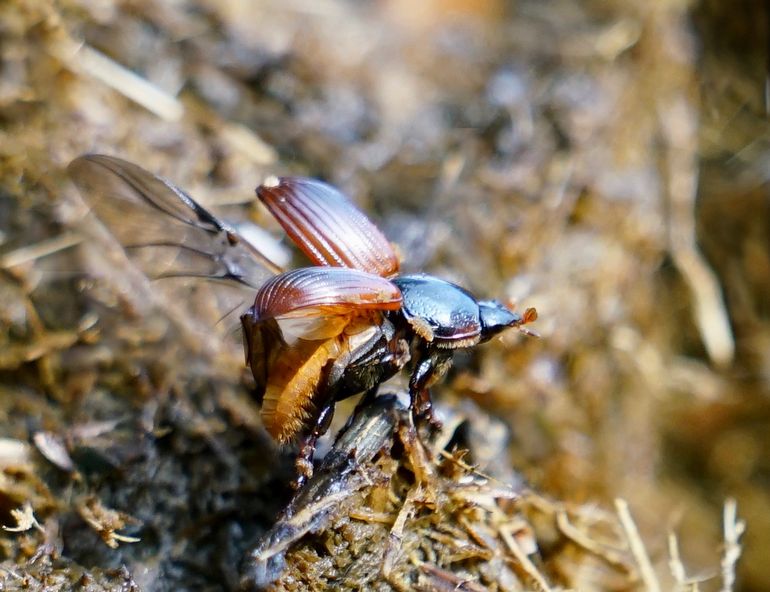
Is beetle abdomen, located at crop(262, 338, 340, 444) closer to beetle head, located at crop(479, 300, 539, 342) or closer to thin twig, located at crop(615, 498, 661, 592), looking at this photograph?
beetle head, located at crop(479, 300, 539, 342)

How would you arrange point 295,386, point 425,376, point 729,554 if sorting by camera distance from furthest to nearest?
point 729,554 < point 425,376 < point 295,386

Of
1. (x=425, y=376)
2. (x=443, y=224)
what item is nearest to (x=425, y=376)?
(x=425, y=376)

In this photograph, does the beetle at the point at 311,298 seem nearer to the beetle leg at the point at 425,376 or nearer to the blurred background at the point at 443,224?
the beetle leg at the point at 425,376

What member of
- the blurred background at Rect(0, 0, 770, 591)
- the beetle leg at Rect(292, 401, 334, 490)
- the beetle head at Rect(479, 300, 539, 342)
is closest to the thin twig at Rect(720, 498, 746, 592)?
the blurred background at Rect(0, 0, 770, 591)

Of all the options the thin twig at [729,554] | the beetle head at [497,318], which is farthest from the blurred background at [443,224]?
the beetle head at [497,318]

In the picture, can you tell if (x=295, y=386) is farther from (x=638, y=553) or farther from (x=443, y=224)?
(x=443, y=224)

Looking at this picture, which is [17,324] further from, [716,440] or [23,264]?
[716,440]
